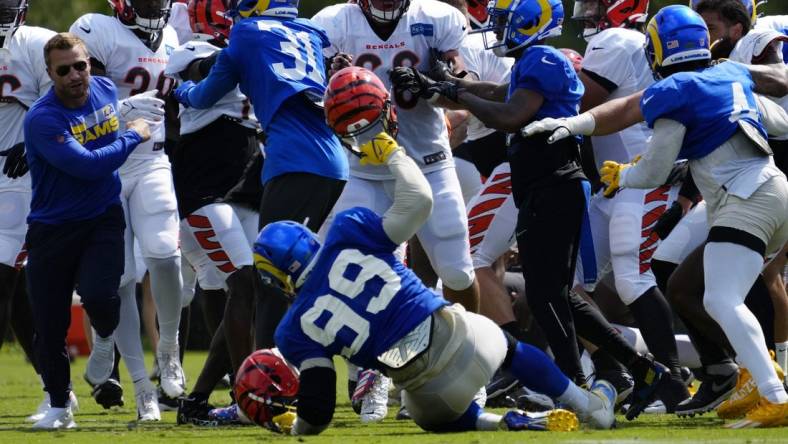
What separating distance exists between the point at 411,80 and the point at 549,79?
0.68 meters

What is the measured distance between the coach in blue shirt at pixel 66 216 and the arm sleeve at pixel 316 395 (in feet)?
5.33

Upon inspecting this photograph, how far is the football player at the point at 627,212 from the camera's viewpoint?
294 inches

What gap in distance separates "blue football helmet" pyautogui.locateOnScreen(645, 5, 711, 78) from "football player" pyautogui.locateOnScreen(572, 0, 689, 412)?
1.40m

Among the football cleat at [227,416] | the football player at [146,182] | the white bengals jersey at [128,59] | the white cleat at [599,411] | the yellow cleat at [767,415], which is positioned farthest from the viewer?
the white bengals jersey at [128,59]

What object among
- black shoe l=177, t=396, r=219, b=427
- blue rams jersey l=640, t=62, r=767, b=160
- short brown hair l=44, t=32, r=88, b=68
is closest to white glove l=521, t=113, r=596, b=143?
blue rams jersey l=640, t=62, r=767, b=160

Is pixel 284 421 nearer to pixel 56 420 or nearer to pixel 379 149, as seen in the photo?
pixel 379 149

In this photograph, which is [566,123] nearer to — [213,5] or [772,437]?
[772,437]

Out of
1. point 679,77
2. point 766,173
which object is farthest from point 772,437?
point 679,77

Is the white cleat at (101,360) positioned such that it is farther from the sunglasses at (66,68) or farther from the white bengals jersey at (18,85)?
the sunglasses at (66,68)

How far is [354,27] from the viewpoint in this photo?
7637 millimetres

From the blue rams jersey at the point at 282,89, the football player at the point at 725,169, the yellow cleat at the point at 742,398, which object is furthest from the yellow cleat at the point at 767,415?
the blue rams jersey at the point at 282,89

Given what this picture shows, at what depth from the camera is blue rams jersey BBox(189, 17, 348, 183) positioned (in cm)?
671

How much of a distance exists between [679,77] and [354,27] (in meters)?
2.12

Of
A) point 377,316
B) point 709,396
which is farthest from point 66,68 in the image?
point 709,396
